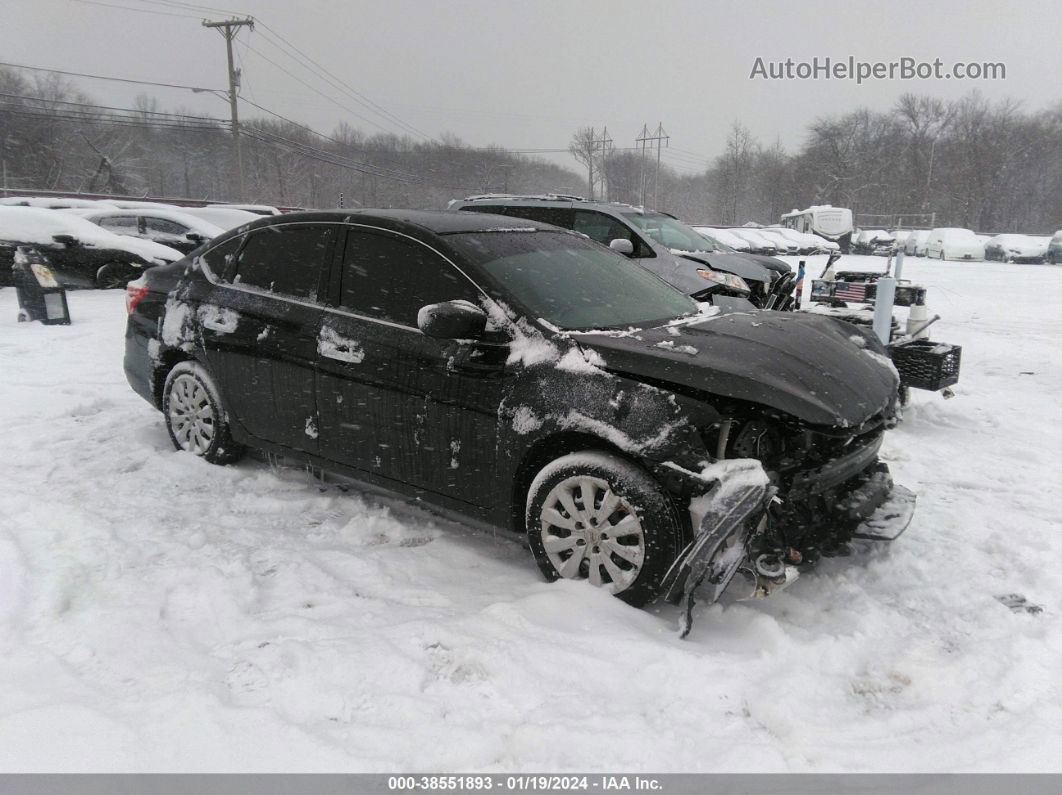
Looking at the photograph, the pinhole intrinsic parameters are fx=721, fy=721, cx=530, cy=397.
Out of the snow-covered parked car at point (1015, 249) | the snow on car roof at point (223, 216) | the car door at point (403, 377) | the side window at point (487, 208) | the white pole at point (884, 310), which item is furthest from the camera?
the snow-covered parked car at point (1015, 249)

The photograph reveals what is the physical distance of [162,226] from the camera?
1550cm

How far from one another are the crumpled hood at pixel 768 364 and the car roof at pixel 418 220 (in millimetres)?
1118

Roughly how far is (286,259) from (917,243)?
3650cm

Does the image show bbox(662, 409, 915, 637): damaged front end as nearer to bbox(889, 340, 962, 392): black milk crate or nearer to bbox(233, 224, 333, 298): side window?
bbox(233, 224, 333, 298): side window

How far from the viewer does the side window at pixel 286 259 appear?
4.09 metres

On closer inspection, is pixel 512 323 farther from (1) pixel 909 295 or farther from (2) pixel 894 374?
(1) pixel 909 295

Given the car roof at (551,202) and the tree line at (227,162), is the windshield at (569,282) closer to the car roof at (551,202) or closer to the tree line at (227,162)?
the car roof at (551,202)

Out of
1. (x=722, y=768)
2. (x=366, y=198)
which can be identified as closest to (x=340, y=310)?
(x=722, y=768)

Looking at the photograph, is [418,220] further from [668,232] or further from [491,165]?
[491,165]

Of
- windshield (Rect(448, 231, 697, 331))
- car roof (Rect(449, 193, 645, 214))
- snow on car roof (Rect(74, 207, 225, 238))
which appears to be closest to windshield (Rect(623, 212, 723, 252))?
car roof (Rect(449, 193, 645, 214))

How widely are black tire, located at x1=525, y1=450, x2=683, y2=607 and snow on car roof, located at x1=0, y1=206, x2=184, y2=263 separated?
10944 millimetres

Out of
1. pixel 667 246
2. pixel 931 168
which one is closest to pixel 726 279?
pixel 667 246

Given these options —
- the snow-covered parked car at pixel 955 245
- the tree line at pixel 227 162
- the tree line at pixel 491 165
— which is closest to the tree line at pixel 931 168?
the tree line at pixel 491 165

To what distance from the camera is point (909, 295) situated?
22.2 feet
